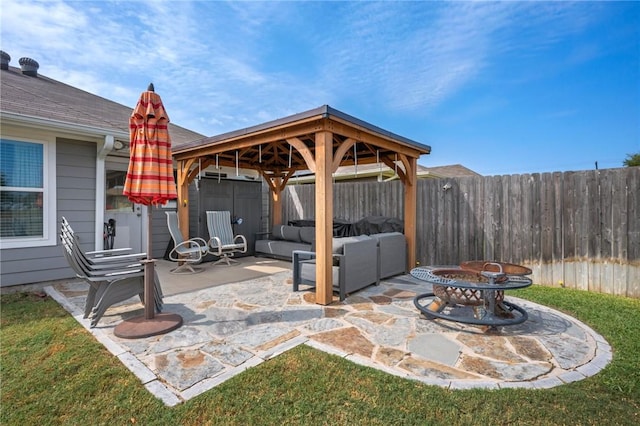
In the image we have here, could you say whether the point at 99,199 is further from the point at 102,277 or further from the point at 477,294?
the point at 477,294

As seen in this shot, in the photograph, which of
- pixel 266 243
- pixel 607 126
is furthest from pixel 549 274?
pixel 607 126

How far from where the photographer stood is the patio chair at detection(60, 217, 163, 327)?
3105 millimetres

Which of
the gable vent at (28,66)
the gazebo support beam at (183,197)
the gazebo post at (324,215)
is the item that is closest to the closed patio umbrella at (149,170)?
the gazebo post at (324,215)

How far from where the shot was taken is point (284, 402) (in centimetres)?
197

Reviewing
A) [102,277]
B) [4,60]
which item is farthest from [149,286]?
[4,60]

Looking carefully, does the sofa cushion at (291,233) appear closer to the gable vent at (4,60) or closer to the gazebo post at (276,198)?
the gazebo post at (276,198)

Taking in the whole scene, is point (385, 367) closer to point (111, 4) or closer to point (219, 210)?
point (219, 210)

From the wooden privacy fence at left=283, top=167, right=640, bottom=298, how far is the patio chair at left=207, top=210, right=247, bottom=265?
4.22 meters

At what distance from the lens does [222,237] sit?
7.30 metres

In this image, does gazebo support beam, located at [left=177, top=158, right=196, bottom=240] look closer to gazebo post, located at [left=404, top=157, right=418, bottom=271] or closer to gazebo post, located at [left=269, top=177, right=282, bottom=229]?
gazebo post, located at [left=269, top=177, right=282, bottom=229]

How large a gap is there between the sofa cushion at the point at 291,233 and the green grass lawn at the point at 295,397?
15.8ft

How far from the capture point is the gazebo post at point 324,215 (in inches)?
158

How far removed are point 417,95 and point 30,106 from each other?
9701 millimetres

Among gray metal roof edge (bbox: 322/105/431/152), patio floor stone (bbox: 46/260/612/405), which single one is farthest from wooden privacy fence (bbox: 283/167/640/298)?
patio floor stone (bbox: 46/260/612/405)
